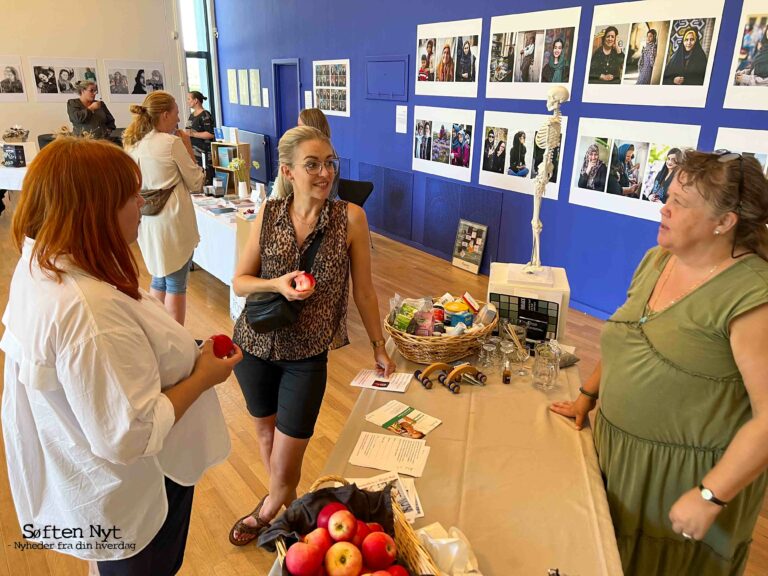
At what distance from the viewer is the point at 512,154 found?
16.3ft

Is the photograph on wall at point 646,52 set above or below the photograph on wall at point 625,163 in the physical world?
above

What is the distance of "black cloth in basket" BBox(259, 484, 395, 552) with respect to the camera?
40.7 inches

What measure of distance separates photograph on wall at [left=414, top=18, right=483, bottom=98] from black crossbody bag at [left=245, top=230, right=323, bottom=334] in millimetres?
4169

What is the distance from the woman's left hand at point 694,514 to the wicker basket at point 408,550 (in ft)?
2.00

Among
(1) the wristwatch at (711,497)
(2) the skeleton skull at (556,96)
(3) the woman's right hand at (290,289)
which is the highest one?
(2) the skeleton skull at (556,96)

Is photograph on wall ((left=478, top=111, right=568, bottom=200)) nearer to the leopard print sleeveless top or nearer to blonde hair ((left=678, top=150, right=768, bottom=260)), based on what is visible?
the leopard print sleeveless top

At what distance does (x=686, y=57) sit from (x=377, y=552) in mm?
3880

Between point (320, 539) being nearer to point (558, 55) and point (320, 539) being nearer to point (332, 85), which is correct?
point (558, 55)

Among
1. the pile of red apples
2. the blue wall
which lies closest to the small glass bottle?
the pile of red apples

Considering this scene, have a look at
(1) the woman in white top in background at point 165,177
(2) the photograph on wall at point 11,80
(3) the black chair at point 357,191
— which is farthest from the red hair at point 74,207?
(2) the photograph on wall at point 11,80

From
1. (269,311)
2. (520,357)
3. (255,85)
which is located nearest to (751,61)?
(520,357)

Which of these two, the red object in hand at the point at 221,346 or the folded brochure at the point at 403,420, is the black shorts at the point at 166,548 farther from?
the folded brochure at the point at 403,420

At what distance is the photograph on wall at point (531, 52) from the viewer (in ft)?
14.0

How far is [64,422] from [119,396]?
0.17 metres
